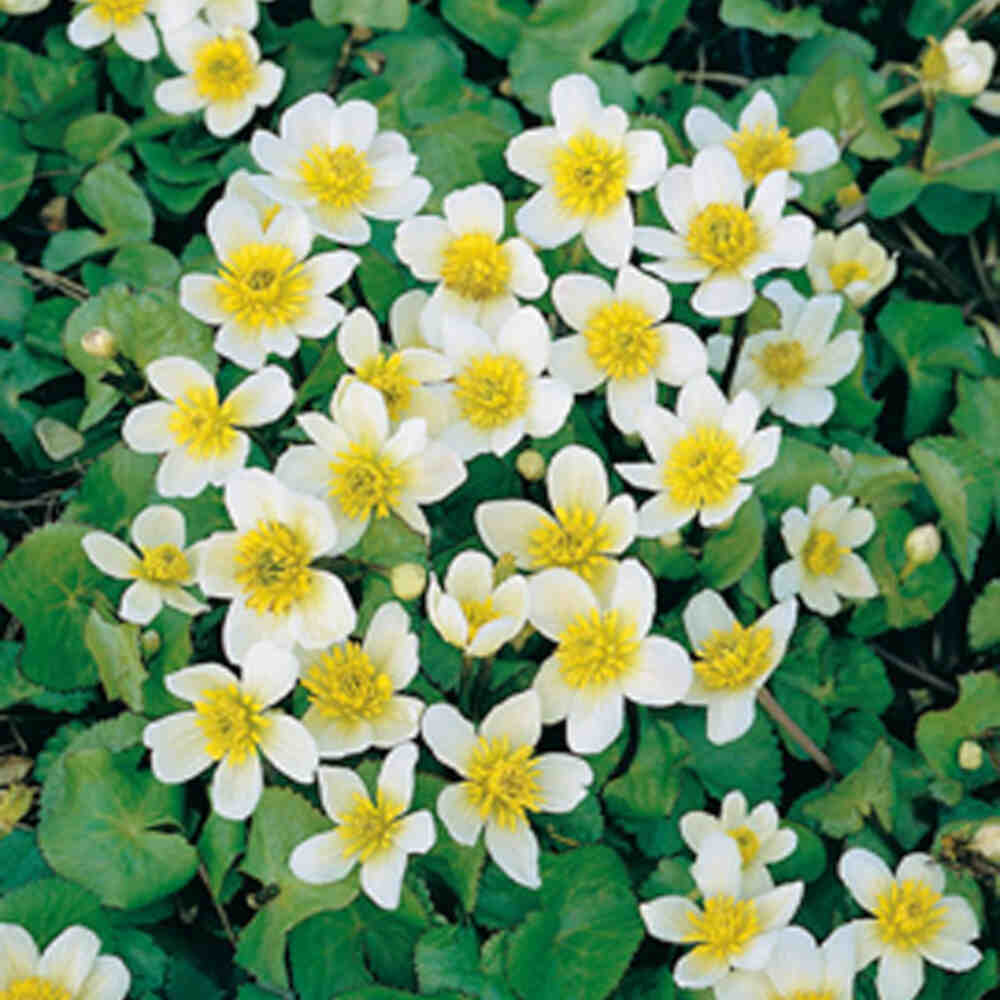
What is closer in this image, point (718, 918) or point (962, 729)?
point (718, 918)

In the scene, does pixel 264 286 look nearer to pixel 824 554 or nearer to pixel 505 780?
pixel 505 780

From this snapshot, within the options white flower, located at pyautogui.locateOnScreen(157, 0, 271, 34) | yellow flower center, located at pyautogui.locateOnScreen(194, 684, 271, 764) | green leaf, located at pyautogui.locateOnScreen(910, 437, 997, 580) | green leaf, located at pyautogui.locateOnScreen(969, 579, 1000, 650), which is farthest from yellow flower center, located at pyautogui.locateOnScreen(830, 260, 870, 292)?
yellow flower center, located at pyautogui.locateOnScreen(194, 684, 271, 764)

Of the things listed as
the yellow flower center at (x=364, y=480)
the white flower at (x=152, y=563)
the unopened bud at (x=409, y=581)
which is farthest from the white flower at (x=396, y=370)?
the white flower at (x=152, y=563)

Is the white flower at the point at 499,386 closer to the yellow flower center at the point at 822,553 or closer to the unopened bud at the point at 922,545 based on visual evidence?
the yellow flower center at the point at 822,553

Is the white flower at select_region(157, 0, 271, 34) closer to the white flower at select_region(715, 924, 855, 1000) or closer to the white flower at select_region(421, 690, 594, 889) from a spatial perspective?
the white flower at select_region(421, 690, 594, 889)

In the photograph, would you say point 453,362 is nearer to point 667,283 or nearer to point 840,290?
point 667,283

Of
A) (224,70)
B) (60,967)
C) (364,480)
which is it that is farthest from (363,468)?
(224,70)
